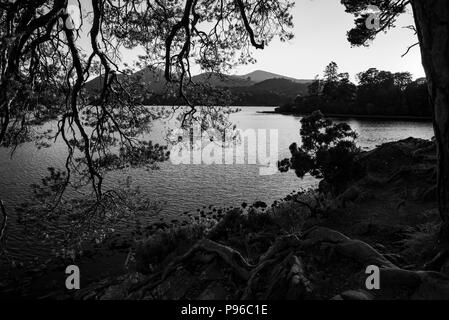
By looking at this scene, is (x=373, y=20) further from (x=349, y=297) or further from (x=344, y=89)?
(x=344, y=89)

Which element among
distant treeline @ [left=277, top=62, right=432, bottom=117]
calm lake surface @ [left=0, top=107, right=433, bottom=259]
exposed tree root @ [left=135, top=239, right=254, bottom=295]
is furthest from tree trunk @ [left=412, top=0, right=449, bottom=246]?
distant treeline @ [left=277, top=62, right=432, bottom=117]

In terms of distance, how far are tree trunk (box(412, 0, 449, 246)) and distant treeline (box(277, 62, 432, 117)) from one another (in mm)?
109231

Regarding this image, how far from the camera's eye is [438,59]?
654 cm

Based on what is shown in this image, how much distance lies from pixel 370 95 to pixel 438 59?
128m

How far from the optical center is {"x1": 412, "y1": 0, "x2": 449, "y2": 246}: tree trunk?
6439 millimetres

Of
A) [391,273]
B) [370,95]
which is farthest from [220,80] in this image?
[370,95]

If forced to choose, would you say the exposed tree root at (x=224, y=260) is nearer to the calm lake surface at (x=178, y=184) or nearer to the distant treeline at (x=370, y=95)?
the calm lake surface at (x=178, y=184)

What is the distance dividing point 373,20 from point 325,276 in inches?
721

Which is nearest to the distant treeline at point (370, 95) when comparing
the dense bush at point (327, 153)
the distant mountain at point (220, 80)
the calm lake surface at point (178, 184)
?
the calm lake surface at point (178, 184)

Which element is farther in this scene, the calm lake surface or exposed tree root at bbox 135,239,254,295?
the calm lake surface

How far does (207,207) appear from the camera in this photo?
31.4 meters

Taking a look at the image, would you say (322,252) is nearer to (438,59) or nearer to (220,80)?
(438,59)

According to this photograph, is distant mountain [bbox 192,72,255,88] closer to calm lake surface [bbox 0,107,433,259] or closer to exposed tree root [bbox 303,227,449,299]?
exposed tree root [bbox 303,227,449,299]

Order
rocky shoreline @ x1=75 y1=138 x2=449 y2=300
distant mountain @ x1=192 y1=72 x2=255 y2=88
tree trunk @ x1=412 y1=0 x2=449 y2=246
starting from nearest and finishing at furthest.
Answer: tree trunk @ x1=412 y1=0 x2=449 y2=246 < rocky shoreline @ x1=75 y1=138 x2=449 y2=300 < distant mountain @ x1=192 y1=72 x2=255 y2=88
